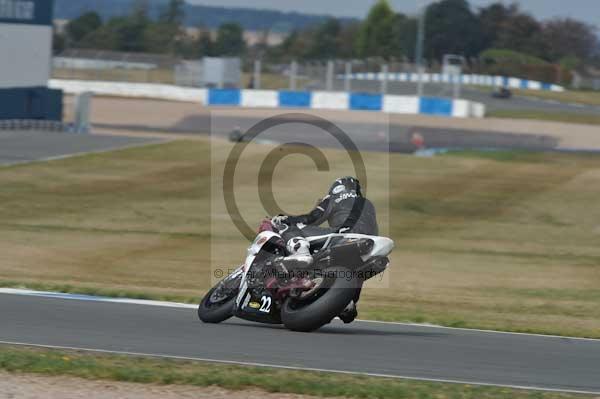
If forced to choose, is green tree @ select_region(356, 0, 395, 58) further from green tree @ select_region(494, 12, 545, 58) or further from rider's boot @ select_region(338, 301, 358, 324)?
rider's boot @ select_region(338, 301, 358, 324)

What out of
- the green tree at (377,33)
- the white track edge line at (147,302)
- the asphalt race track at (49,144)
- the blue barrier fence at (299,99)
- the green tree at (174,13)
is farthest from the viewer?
the green tree at (174,13)

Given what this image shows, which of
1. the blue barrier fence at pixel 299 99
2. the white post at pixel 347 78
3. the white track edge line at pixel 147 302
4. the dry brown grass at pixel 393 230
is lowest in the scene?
the dry brown grass at pixel 393 230

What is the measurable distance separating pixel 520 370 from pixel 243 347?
7.13ft

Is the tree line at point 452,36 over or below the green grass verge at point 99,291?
over

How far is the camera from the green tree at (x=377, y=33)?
262 ft

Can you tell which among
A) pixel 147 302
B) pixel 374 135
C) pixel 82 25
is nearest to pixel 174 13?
pixel 82 25

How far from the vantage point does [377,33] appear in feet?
286

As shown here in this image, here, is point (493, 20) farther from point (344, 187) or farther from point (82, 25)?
point (344, 187)

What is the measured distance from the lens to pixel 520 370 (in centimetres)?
769

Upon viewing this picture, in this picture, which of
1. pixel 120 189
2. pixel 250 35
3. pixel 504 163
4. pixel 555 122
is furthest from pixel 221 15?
pixel 120 189

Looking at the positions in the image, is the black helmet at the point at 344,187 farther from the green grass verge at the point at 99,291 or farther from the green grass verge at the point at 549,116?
the green grass verge at the point at 549,116

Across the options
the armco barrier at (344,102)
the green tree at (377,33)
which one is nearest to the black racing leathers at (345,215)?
the armco barrier at (344,102)

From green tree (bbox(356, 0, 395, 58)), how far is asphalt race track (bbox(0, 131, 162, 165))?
4195cm

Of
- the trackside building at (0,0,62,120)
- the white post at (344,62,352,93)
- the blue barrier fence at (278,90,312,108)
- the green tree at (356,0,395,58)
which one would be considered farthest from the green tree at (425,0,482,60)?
the trackside building at (0,0,62,120)
